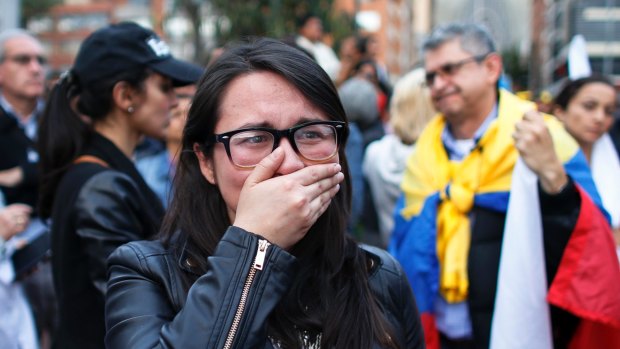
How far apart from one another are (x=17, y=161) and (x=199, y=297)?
142 inches

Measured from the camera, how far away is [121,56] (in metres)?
2.86

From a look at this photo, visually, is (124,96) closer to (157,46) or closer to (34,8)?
(157,46)

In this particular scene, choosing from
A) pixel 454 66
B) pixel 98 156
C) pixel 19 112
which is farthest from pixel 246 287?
pixel 19 112

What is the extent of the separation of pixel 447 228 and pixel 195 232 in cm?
178

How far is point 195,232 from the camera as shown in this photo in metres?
1.80

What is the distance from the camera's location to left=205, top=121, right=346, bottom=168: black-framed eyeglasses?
5.34ft

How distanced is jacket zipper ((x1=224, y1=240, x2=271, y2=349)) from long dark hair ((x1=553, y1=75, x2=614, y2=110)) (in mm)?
3452

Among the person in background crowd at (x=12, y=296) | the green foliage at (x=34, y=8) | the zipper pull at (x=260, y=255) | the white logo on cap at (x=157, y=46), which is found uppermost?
the green foliage at (x=34, y=8)

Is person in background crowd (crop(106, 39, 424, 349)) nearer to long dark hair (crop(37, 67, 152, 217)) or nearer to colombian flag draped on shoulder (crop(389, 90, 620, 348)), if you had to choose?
long dark hair (crop(37, 67, 152, 217))

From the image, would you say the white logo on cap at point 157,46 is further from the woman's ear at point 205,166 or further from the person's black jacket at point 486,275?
the person's black jacket at point 486,275

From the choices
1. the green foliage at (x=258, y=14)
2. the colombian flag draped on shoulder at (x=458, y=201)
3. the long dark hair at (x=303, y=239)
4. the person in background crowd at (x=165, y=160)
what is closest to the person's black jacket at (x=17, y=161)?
the person in background crowd at (x=165, y=160)

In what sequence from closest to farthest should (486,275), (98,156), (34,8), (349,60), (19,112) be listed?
(98,156)
(486,275)
(19,112)
(349,60)
(34,8)

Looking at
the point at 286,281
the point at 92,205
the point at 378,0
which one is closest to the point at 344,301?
the point at 286,281

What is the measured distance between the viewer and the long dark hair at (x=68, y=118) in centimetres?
285
